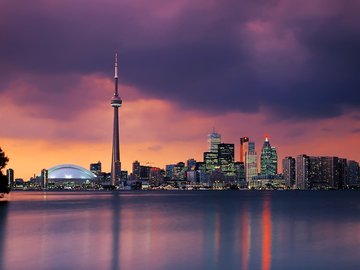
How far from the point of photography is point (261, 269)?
34.0m

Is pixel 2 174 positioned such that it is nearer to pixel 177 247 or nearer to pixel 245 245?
pixel 177 247

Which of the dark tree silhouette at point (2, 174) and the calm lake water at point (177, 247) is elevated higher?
the dark tree silhouette at point (2, 174)

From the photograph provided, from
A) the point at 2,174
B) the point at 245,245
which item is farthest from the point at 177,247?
the point at 2,174

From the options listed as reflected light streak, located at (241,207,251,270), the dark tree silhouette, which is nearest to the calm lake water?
reflected light streak, located at (241,207,251,270)

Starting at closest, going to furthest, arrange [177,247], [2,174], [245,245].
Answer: [177,247], [245,245], [2,174]

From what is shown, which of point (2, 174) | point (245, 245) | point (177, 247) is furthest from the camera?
point (2, 174)

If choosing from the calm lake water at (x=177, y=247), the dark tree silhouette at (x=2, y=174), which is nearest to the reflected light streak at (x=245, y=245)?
the calm lake water at (x=177, y=247)

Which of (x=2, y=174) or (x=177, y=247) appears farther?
(x=2, y=174)

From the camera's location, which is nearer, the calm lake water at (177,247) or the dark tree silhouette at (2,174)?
the calm lake water at (177,247)

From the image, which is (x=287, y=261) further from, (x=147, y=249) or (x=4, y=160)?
(x=4, y=160)

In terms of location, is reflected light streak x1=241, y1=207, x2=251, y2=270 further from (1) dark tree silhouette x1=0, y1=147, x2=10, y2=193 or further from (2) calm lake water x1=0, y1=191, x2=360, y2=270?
(1) dark tree silhouette x1=0, y1=147, x2=10, y2=193

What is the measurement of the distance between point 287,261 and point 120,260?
463 inches

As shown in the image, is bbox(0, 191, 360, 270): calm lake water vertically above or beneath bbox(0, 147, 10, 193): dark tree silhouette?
beneath

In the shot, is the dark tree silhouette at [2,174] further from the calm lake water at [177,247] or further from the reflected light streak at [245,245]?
the reflected light streak at [245,245]
